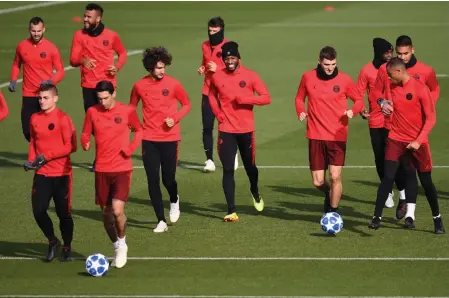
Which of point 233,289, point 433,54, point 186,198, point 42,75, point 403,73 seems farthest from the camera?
point 433,54

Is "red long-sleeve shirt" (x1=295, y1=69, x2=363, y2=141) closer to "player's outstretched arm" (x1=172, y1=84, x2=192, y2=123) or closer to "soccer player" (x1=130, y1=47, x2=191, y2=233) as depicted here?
"player's outstretched arm" (x1=172, y1=84, x2=192, y2=123)

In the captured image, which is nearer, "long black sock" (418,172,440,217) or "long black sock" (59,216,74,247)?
"long black sock" (59,216,74,247)

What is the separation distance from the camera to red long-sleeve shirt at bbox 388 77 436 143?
1820 centimetres

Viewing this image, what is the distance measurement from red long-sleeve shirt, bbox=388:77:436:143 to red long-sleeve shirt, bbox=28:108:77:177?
4542 mm

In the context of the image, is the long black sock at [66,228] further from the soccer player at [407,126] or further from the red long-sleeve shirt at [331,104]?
the soccer player at [407,126]

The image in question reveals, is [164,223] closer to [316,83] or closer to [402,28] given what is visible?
[316,83]

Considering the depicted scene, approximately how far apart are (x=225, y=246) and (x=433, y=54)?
20712 millimetres

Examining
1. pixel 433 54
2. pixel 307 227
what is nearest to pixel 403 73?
pixel 307 227

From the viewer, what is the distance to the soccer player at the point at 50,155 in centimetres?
1700

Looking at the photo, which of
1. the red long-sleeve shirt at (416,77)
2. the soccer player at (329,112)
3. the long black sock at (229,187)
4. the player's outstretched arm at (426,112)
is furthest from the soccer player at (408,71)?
the long black sock at (229,187)

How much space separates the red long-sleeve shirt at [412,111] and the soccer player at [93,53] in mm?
7000

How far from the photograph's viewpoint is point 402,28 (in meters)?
42.4

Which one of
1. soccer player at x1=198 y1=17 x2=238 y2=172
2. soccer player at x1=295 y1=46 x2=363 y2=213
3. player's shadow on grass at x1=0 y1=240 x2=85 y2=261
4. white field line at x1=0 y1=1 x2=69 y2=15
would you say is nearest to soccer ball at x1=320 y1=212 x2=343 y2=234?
soccer player at x1=295 y1=46 x2=363 y2=213

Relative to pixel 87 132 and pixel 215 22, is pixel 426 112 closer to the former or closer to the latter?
pixel 87 132
